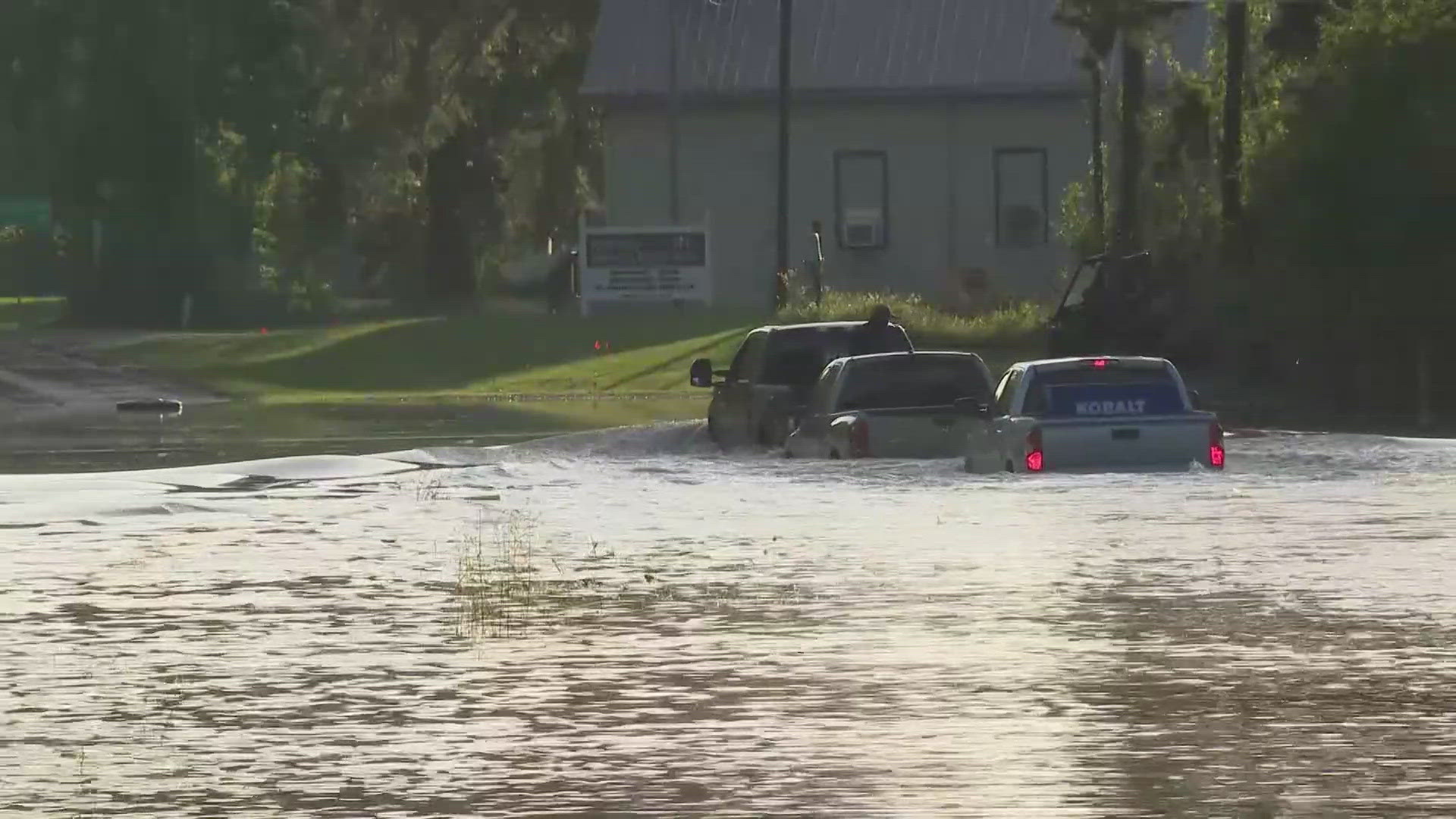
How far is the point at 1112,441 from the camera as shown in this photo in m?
27.4

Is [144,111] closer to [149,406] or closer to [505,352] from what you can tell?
[505,352]

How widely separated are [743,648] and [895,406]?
14011 mm

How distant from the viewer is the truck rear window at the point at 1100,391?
27.3 m

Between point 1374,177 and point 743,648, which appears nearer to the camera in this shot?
point 743,648

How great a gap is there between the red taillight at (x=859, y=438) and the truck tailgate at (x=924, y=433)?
0.59ft

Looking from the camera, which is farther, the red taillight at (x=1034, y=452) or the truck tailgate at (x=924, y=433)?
the truck tailgate at (x=924, y=433)

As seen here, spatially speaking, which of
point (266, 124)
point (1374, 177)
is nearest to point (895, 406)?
point (1374, 177)

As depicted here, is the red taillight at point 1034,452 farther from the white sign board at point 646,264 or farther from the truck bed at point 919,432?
the white sign board at point 646,264

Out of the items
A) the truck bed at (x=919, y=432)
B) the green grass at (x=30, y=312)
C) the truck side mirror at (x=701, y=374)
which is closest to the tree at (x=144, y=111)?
the green grass at (x=30, y=312)

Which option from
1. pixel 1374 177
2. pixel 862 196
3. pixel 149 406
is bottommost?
pixel 149 406

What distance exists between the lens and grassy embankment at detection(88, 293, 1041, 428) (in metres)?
55.3

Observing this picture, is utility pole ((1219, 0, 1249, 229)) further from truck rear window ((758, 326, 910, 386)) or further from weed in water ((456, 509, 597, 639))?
weed in water ((456, 509, 597, 639))

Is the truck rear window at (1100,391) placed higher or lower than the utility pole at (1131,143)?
lower

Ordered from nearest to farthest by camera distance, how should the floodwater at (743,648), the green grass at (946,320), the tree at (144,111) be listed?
the floodwater at (743,648) → the green grass at (946,320) → the tree at (144,111)
